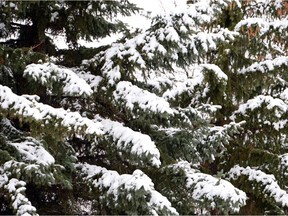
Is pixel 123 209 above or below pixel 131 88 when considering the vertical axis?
below

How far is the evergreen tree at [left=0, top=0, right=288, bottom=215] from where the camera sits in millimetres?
3844

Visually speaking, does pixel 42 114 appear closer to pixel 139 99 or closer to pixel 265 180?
pixel 139 99

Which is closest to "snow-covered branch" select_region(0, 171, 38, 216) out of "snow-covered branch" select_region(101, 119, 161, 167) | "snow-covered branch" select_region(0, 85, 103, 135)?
"snow-covered branch" select_region(0, 85, 103, 135)

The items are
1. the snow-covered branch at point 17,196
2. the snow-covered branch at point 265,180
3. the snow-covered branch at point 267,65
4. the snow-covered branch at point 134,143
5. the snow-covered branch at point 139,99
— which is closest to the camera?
the snow-covered branch at point 17,196

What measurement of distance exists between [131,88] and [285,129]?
3.59 meters

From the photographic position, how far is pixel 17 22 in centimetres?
534

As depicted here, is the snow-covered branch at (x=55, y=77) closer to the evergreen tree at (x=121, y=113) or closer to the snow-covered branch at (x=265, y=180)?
the evergreen tree at (x=121, y=113)

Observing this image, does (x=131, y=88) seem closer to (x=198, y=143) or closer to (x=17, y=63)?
(x=17, y=63)

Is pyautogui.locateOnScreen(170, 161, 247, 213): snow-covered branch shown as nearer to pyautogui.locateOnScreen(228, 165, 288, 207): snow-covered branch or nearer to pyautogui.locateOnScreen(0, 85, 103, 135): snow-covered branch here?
pyautogui.locateOnScreen(0, 85, 103, 135): snow-covered branch

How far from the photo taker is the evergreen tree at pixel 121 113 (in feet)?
12.6

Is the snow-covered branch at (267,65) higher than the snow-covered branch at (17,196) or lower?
higher

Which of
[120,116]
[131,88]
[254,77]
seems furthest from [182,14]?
[254,77]

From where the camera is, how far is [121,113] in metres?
5.39

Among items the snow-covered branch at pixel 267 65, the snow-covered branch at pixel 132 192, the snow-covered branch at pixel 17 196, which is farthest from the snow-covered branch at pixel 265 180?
the snow-covered branch at pixel 17 196
